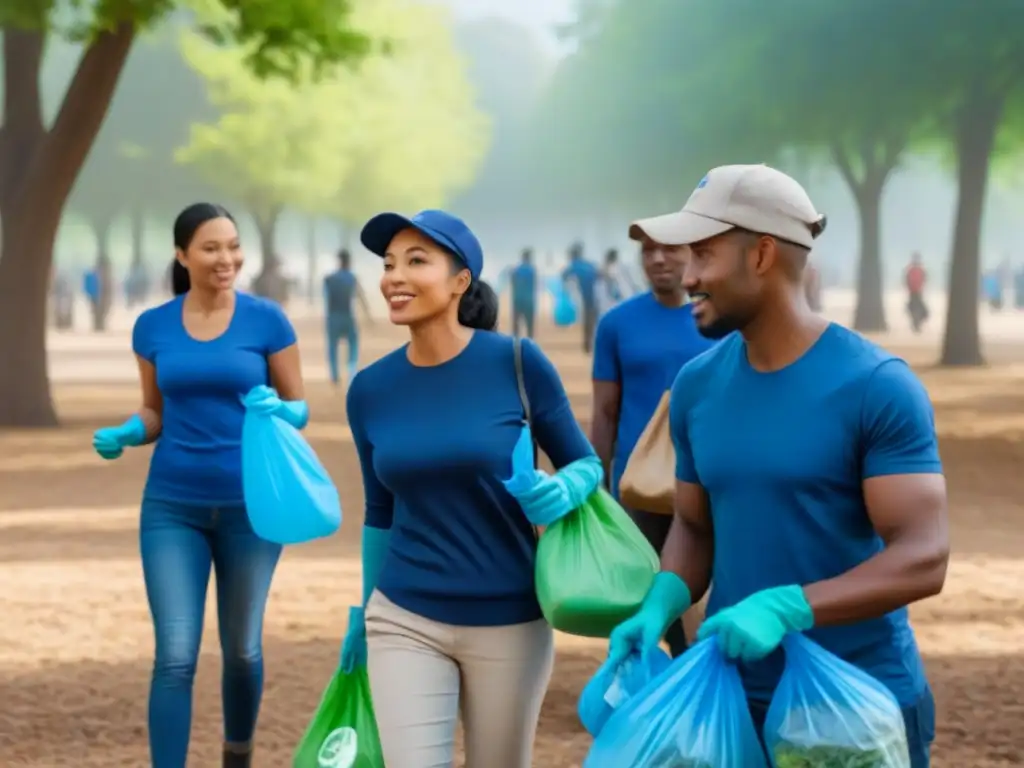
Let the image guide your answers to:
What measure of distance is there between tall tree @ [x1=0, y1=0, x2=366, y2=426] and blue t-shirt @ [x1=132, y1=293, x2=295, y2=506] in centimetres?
1192

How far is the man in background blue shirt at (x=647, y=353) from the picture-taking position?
21.2 feet

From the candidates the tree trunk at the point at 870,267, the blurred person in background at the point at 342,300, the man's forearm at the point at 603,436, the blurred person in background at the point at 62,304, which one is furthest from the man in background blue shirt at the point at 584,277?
the man's forearm at the point at 603,436

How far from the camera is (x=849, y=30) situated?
2527 cm

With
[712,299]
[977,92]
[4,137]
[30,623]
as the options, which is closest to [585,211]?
[977,92]

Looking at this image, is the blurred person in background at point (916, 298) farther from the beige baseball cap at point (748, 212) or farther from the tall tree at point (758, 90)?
the beige baseball cap at point (748, 212)

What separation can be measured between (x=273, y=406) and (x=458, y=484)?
1.44 meters

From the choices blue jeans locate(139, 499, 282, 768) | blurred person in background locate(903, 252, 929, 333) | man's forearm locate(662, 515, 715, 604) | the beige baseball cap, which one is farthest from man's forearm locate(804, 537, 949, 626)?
blurred person in background locate(903, 252, 929, 333)

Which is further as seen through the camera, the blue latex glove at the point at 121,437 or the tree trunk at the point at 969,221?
the tree trunk at the point at 969,221

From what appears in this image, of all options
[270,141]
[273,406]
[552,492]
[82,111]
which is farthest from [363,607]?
[270,141]

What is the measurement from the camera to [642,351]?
257 inches

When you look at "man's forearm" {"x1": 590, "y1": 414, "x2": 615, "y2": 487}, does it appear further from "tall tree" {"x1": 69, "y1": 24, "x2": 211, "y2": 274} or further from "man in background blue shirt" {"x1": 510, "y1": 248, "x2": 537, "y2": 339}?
"tall tree" {"x1": 69, "y1": 24, "x2": 211, "y2": 274}

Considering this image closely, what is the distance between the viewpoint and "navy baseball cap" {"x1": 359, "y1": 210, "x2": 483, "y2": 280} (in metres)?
4.10

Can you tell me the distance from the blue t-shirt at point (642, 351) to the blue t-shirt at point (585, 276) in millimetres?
23663

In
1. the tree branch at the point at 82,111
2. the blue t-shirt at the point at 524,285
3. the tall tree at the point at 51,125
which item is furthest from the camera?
the blue t-shirt at the point at 524,285
